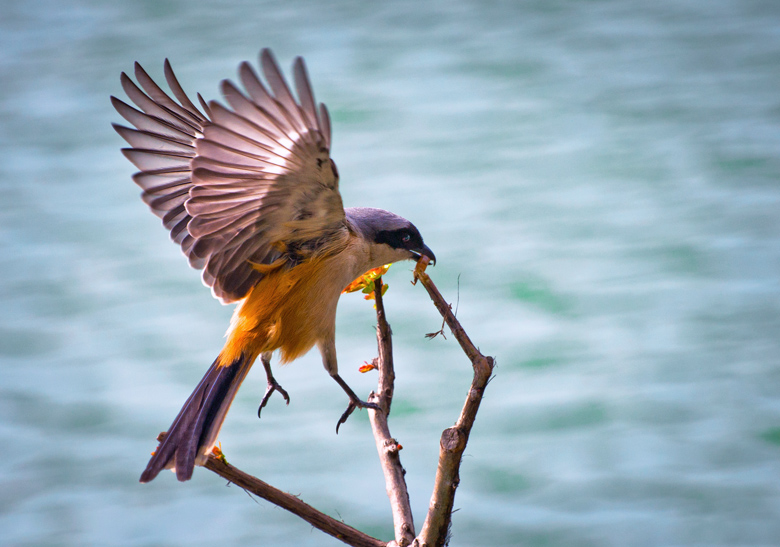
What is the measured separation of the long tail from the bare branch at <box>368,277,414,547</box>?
1.40 feet

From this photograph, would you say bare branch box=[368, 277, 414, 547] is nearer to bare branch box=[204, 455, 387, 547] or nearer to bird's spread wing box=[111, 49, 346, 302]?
bare branch box=[204, 455, 387, 547]

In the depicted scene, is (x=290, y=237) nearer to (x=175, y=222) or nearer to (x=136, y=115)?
(x=175, y=222)

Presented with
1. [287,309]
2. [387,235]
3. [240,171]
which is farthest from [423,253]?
[240,171]

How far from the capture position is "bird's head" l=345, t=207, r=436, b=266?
257 centimetres

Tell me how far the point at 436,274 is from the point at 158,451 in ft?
12.9

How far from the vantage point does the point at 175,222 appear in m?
2.67

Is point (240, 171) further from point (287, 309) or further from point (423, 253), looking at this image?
point (423, 253)

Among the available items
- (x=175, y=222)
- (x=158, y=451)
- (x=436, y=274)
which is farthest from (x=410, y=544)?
(x=436, y=274)

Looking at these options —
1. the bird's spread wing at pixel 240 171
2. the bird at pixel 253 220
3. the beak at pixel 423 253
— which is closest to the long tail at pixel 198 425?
the bird at pixel 253 220

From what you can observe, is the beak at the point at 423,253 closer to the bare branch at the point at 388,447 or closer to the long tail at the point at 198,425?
the bare branch at the point at 388,447

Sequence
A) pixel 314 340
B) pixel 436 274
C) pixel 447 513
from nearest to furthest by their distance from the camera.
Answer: pixel 447 513 → pixel 314 340 → pixel 436 274

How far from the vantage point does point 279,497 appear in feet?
6.33

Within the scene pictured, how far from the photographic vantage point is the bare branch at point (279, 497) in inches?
75.4

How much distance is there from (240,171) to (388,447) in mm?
897
